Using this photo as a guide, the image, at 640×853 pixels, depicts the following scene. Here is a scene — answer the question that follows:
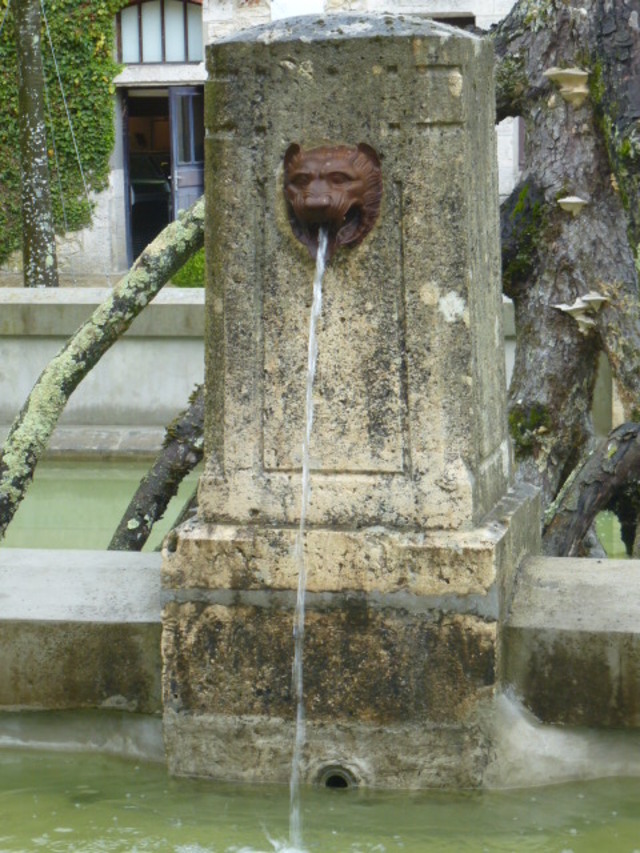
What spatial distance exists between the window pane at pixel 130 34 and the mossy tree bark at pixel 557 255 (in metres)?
17.0

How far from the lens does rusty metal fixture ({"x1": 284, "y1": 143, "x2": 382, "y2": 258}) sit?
333 centimetres

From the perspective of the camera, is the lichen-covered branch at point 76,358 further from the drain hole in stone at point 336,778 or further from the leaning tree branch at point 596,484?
the leaning tree branch at point 596,484

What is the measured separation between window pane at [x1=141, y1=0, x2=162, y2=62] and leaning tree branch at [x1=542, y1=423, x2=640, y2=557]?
17.8 m

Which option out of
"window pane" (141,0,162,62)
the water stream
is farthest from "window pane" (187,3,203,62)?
the water stream

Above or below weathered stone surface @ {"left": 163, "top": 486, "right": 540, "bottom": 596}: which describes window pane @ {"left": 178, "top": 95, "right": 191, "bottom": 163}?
above

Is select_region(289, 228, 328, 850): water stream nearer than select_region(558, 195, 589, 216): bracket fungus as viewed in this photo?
Yes

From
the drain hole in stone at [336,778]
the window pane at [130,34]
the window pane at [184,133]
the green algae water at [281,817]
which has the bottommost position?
the green algae water at [281,817]

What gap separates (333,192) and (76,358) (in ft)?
5.15

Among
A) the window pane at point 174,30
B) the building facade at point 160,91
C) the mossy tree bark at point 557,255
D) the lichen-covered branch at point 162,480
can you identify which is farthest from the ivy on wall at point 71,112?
the lichen-covered branch at point 162,480

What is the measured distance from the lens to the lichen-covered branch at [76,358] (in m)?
4.68

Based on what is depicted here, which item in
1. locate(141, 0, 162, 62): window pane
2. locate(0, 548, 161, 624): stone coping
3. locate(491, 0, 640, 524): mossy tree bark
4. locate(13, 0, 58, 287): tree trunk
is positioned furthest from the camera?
locate(141, 0, 162, 62): window pane

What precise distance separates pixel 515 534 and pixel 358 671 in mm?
468

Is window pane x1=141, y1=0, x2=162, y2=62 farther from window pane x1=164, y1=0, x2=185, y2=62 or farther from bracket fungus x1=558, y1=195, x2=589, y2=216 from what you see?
bracket fungus x1=558, y1=195, x2=589, y2=216

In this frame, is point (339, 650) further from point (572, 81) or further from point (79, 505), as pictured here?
point (79, 505)
